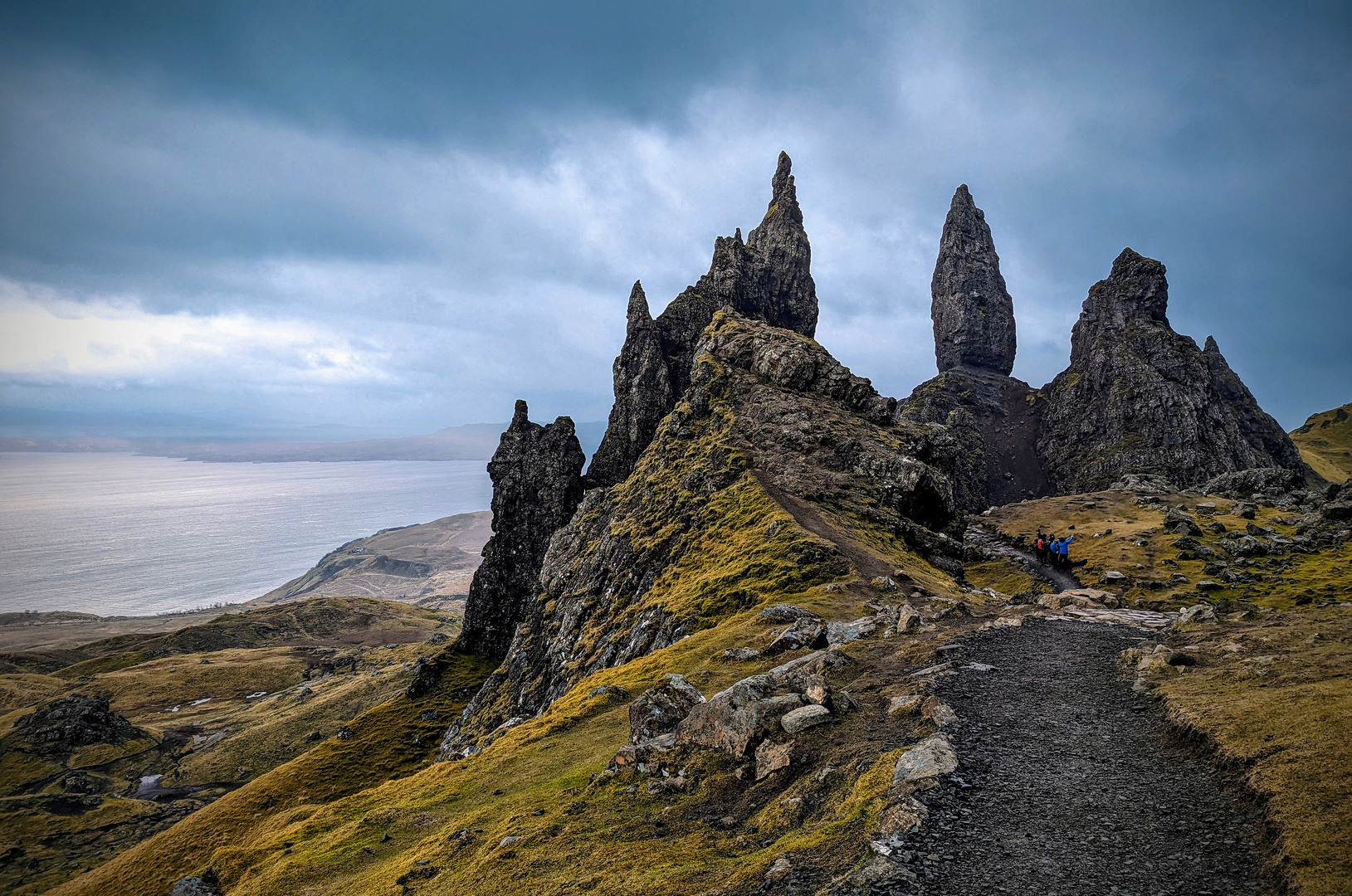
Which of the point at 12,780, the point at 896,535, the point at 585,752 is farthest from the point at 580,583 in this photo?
the point at 12,780

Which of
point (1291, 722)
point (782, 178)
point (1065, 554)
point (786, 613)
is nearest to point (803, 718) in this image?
point (1291, 722)

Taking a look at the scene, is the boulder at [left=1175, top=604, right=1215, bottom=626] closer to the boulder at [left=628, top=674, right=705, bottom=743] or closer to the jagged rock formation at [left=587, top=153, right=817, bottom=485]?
the boulder at [left=628, top=674, right=705, bottom=743]

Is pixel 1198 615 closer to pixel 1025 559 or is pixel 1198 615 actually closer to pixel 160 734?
pixel 1025 559

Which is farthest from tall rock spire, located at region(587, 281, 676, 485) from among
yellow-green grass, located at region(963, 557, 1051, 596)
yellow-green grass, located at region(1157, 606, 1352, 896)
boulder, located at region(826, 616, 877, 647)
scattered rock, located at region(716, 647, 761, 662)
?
yellow-green grass, located at region(1157, 606, 1352, 896)

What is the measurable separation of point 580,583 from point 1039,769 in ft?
216

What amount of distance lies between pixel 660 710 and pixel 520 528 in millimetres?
99534

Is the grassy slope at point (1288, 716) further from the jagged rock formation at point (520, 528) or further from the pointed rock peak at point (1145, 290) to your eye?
the pointed rock peak at point (1145, 290)

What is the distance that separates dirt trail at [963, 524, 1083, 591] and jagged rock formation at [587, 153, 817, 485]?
197 feet

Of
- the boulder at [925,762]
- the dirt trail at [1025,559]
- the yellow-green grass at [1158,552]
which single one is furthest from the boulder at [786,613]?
the dirt trail at [1025,559]

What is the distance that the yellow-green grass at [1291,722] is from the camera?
9609mm

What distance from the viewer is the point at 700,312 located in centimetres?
13062

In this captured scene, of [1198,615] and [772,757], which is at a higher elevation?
[1198,615]

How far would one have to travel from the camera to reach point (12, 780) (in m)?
108

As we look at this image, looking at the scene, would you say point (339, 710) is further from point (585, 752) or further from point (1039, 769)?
point (1039, 769)
